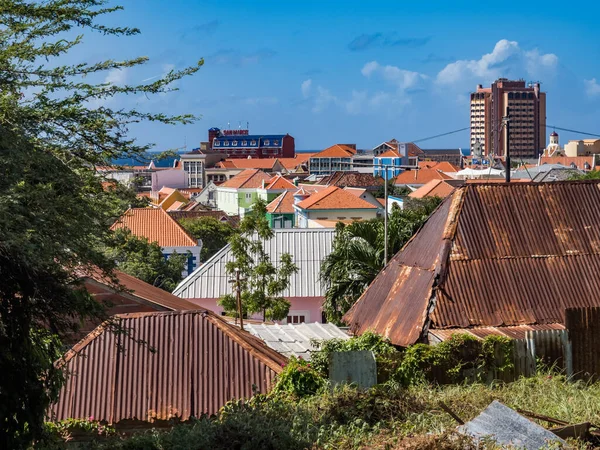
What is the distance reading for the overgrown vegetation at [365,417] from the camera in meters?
8.77

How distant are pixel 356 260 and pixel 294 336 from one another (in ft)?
25.1

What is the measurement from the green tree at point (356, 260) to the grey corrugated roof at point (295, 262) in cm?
673

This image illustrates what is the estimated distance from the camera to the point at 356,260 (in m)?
24.0

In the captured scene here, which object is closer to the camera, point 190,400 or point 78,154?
point 78,154

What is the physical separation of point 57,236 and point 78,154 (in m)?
2.08

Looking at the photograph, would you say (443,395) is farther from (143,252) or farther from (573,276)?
(143,252)

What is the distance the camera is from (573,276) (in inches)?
610

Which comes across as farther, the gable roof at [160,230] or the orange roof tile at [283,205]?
the orange roof tile at [283,205]

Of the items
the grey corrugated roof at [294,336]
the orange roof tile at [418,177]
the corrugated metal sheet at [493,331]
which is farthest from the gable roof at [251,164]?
the corrugated metal sheet at [493,331]

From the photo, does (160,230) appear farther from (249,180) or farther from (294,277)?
(249,180)

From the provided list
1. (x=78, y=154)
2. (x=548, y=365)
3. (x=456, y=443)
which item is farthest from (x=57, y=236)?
(x=548, y=365)

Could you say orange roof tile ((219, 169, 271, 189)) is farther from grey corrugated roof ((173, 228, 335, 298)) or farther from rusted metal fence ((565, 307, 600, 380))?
rusted metal fence ((565, 307, 600, 380))

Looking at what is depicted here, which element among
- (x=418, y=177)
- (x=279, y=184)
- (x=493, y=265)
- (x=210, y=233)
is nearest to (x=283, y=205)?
(x=210, y=233)

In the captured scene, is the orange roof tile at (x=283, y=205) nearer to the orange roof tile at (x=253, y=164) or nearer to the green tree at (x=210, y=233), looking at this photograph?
the green tree at (x=210, y=233)
